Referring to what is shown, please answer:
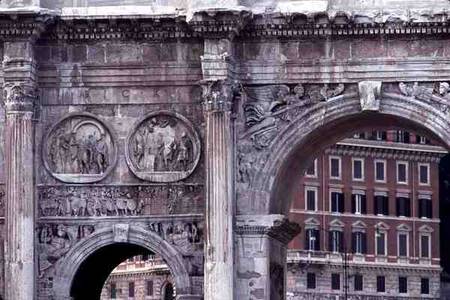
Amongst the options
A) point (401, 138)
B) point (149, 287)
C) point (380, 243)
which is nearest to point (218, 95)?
point (149, 287)

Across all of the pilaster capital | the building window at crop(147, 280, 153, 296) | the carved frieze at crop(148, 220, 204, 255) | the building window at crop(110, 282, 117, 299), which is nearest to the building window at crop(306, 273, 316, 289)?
the building window at crop(147, 280, 153, 296)

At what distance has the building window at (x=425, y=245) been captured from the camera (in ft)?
387

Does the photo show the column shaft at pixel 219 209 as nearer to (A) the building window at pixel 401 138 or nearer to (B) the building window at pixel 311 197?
(B) the building window at pixel 311 197

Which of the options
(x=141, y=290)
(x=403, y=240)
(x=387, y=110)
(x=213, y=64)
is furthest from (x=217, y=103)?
(x=403, y=240)

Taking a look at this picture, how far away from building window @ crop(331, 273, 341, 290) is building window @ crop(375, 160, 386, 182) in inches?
237

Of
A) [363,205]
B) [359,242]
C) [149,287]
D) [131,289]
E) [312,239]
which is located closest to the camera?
[149,287]

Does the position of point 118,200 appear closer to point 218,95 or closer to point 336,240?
point 218,95

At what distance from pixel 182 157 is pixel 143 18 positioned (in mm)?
2801

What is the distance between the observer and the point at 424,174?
11894 centimetres

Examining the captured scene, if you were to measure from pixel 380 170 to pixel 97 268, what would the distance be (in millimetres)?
74309

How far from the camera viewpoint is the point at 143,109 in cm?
4056

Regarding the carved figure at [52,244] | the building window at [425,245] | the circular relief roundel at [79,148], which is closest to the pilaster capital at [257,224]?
the circular relief roundel at [79,148]

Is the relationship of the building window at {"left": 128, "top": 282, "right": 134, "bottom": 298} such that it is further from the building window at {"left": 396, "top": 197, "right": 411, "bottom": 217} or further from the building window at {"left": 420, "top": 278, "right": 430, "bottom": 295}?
the building window at {"left": 420, "top": 278, "right": 430, "bottom": 295}

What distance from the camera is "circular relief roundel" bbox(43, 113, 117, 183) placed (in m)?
40.6
